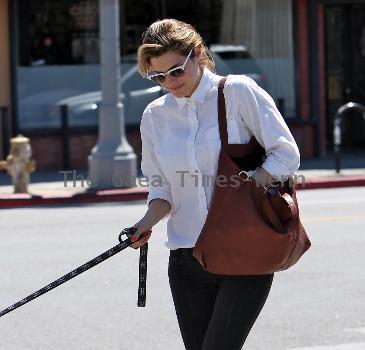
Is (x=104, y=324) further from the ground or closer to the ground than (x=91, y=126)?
closer to the ground

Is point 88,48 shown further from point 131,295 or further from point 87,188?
point 131,295

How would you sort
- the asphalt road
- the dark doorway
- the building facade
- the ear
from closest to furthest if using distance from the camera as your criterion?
the ear → the asphalt road → the building facade → the dark doorway

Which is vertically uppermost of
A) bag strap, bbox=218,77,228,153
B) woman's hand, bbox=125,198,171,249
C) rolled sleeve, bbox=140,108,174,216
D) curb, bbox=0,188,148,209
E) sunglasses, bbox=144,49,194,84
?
sunglasses, bbox=144,49,194,84

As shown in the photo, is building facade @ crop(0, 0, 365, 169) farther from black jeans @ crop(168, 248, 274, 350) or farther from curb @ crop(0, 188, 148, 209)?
black jeans @ crop(168, 248, 274, 350)

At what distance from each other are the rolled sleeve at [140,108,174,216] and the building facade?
13306 mm

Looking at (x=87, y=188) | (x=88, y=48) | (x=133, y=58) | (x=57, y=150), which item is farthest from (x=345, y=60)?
(x=87, y=188)

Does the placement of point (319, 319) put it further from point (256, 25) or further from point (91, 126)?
point (256, 25)

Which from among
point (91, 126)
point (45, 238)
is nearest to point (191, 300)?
point (45, 238)

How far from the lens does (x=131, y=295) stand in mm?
8250

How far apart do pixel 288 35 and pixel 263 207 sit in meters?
15.6

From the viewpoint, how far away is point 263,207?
4.11 m

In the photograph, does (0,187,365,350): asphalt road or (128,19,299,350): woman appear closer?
(128,19,299,350): woman

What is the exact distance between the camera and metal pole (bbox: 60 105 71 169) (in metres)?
17.7

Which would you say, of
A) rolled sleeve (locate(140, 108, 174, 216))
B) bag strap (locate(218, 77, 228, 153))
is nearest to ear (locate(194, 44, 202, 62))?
bag strap (locate(218, 77, 228, 153))
